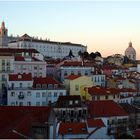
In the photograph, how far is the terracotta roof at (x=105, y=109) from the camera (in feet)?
101

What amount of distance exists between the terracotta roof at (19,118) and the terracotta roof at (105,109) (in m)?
5.27

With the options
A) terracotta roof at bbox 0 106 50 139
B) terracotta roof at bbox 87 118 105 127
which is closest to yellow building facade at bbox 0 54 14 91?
terracotta roof at bbox 0 106 50 139

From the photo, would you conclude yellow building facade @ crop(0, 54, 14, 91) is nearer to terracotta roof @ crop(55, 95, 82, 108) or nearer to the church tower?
terracotta roof @ crop(55, 95, 82, 108)

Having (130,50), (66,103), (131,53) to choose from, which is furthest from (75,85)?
(130,50)

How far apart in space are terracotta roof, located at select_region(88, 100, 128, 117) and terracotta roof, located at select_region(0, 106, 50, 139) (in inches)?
208

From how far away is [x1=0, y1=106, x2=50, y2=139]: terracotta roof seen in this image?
2150 cm

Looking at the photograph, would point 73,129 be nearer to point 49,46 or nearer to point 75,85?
point 75,85

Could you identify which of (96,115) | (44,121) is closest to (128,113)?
(96,115)

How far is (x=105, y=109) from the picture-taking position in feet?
102

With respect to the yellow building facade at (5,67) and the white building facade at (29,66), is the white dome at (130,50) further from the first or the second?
the yellow building facade at (5,67)

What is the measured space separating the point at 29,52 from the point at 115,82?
42.8 feet

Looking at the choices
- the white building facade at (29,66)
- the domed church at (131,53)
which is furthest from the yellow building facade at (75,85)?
the domed church at (131,53)

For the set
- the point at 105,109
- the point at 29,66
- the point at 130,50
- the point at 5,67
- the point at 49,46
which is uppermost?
the point at 130,50

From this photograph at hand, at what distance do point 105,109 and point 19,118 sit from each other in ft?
29.5
